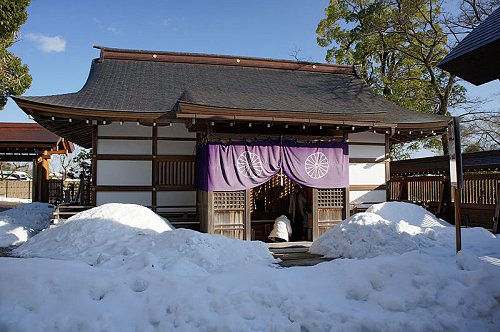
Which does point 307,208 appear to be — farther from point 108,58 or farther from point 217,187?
point 108,58

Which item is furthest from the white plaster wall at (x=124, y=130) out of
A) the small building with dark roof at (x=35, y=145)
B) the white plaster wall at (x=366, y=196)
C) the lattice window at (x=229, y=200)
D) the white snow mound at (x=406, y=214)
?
the small building with dark roof at (x=35, y=145)

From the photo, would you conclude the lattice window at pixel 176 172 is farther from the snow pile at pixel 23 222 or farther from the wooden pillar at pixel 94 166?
the snow pile at pixel 23 222

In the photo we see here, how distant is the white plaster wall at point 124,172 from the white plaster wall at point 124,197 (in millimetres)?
248

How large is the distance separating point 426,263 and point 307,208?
5.44 metres

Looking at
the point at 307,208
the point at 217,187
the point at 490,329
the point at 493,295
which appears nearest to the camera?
the point at 490,329

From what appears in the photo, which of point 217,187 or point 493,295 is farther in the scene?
Result: point 217,187

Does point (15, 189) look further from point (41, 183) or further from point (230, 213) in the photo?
point (230, 213)

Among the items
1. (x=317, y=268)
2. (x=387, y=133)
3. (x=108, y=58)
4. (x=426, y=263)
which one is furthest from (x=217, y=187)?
(x=108, y=58)

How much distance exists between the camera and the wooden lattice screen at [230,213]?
8.78 metres

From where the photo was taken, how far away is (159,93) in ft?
37.7

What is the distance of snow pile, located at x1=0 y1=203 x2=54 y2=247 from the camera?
9016 mm

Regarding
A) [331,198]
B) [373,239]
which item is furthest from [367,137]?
[373,239]

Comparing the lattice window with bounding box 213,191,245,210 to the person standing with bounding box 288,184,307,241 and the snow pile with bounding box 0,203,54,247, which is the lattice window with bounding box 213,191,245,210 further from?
the snow pile with bounding box 0,203,54,247

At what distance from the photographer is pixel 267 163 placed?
29.7ft
